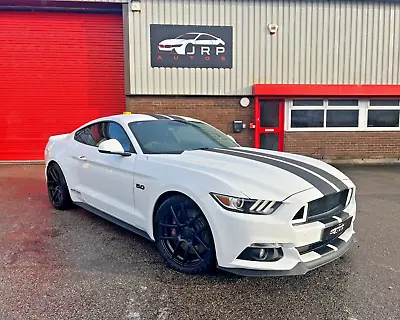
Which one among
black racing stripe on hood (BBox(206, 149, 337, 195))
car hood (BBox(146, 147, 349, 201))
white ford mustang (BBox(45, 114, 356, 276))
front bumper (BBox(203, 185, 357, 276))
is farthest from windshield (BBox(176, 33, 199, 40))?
front bumper (BBox(203, 185, 357, 276))

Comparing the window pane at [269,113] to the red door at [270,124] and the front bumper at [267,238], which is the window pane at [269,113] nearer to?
the red door at [270,124]

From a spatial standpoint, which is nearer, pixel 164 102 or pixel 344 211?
pixel 344 211

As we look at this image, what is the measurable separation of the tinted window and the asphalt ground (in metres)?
1.14

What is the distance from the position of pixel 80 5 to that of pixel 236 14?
470 cm

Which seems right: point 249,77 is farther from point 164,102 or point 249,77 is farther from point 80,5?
point 80,5

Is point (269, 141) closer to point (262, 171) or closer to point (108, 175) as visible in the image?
point (108, 175)

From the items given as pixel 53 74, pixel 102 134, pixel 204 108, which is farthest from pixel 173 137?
pixel 53 74

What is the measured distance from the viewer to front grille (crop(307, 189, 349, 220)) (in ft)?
8.95

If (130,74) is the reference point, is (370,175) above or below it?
below

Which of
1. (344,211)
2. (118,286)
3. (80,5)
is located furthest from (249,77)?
(118,286)

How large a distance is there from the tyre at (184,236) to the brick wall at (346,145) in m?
8.05

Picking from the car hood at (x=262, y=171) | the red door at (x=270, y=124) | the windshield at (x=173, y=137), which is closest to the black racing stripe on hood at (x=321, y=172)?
the car hood at (x=262, y=171)

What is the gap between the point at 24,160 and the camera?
1045 cm

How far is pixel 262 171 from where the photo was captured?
290 centimetres
